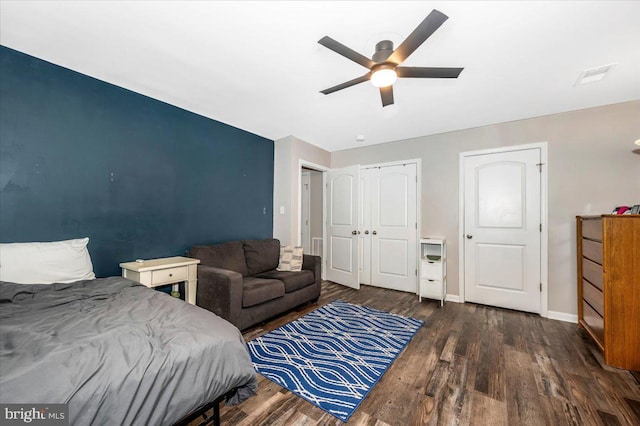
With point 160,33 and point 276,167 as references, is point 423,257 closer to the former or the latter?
point 276,167

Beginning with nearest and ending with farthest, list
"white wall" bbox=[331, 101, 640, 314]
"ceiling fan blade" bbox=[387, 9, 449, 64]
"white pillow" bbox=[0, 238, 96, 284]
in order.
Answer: "ceiling fan blade" bbox=[387, 9, 449, 64]
"white pillow" bbox=[0, 238, 96, 284]
"white wall" bbox=[331, 101, 640, 314]

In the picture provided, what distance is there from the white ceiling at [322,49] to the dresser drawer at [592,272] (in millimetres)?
1766

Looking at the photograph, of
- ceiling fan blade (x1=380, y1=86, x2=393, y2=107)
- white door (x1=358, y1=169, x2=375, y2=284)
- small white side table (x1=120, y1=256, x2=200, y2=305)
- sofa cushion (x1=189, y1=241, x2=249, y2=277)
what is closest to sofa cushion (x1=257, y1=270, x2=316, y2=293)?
sofa cushion (x1=189, y1=241, x2=249, y2=277)

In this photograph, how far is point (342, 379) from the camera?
1935 mm

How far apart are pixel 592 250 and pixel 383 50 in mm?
2796

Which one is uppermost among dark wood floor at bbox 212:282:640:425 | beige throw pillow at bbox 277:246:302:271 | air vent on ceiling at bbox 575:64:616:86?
air vent on ceiling at bbox 575:64:616:86

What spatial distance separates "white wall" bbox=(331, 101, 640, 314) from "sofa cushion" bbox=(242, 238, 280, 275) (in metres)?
2.60

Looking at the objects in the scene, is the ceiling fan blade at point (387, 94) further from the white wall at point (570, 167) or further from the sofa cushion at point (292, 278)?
the sofa cushion at point (292, 278)

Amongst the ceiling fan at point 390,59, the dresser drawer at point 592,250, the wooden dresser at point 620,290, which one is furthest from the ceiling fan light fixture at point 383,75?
the dresser drawer at point 592,250

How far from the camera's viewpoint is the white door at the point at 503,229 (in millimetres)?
3307

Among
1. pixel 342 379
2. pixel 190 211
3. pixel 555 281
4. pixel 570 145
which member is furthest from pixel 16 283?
pixel 570 145

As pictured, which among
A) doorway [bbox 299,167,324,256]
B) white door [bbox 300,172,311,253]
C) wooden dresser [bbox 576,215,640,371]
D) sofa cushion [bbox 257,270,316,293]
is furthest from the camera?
white door [bbox 300,172,311,253]

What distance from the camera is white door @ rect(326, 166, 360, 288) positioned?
441 centimetres

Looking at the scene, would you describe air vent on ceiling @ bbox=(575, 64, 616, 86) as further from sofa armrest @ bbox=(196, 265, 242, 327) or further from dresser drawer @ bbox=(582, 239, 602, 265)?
sofa armrest @ bbox=(196, 265, 242, 327)
